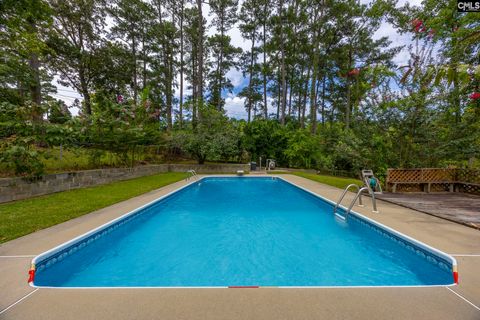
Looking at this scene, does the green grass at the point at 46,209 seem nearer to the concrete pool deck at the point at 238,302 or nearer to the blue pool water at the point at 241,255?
the blue pool water at the point at 241,255

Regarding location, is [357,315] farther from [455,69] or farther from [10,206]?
[10,206]

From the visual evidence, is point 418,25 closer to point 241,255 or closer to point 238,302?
point 241,255

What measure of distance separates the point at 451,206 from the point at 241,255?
6309 mm

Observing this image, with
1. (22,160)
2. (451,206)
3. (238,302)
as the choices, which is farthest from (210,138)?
(238,302)

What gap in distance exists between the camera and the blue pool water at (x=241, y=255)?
3.07 m

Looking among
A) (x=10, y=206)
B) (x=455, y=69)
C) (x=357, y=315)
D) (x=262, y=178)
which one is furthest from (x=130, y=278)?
(x=262, y=178)

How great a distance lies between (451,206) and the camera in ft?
18.1

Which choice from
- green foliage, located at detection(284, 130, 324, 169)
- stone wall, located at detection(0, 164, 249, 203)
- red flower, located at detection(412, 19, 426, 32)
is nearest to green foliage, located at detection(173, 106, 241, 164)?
stone wall, located at detection(0, 164, 249, 203)

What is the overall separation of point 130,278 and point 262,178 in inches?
400

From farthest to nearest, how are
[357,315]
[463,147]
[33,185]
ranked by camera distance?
[463,147] → [33,185] → [357,315]

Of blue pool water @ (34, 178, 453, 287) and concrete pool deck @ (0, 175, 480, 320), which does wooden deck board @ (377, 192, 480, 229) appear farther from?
concrete pool deck @ (0, 175, 480, 320)

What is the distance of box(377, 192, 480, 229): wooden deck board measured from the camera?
4430 mm

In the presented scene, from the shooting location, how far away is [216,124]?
1584 cm

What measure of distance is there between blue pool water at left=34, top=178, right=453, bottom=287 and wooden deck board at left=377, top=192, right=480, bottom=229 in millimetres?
1894
